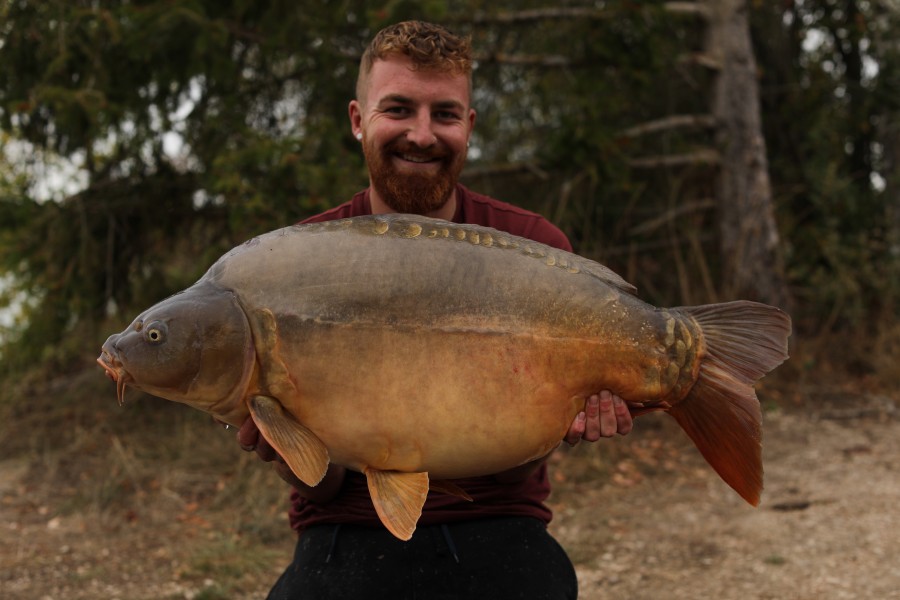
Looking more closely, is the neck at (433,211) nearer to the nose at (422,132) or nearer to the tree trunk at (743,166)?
the nose at (422,132)

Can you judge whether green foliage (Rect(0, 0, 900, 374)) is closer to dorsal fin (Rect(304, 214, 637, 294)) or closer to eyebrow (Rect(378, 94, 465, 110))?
eyebrow (Rect(378, 94, 465, 110))

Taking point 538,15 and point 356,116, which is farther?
point 538,15

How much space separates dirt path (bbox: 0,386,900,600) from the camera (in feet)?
12.9

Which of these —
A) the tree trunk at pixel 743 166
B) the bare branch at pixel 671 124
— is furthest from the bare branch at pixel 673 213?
the bare branch at pixel 671 124

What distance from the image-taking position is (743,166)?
22.8 ft

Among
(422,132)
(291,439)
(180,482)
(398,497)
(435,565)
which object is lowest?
(180,482)

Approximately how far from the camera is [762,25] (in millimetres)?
8414

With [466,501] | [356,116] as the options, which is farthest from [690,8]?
[466,501]

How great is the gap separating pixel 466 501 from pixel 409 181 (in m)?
0.92

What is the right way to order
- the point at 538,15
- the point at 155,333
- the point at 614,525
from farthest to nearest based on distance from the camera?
the point at 538,15 < the point at 614,525 < the point at 155,333

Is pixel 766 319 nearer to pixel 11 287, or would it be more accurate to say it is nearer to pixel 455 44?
pixel 455 44

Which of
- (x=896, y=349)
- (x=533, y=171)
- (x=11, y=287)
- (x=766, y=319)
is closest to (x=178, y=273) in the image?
(x=11, y=287)

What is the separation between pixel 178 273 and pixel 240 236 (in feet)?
2.57

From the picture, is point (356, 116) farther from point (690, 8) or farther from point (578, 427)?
point (690, 8)
